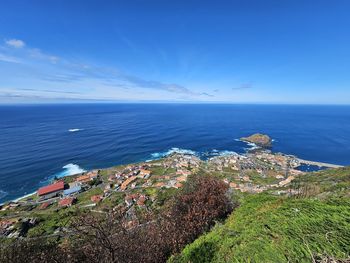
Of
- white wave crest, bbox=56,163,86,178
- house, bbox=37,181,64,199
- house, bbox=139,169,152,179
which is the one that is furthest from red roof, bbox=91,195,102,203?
white wave crest, bbox=56,163,86,178

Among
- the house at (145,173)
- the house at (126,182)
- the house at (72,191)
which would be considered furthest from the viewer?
the house at (145,173)

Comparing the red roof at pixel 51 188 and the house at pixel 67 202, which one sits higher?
the red roof at pixel 51 188

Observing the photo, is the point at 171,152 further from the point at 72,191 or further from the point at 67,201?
the point at 67,201

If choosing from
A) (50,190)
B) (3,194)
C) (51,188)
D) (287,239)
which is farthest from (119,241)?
(3,194)

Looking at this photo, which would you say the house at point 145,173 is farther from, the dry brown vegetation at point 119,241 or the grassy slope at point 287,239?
the grassy slope at point 287,239

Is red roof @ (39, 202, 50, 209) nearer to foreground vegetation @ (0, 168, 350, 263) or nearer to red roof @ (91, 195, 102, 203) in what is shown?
red roof @ (91, 195, 102, 203)

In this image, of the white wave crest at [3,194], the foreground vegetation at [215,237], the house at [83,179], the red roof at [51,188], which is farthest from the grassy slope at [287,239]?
the white wave crest at [3,194]

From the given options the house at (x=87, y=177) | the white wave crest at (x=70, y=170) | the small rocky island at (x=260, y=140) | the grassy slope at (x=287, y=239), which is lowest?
the white wave crest at (x=70, y=170)
